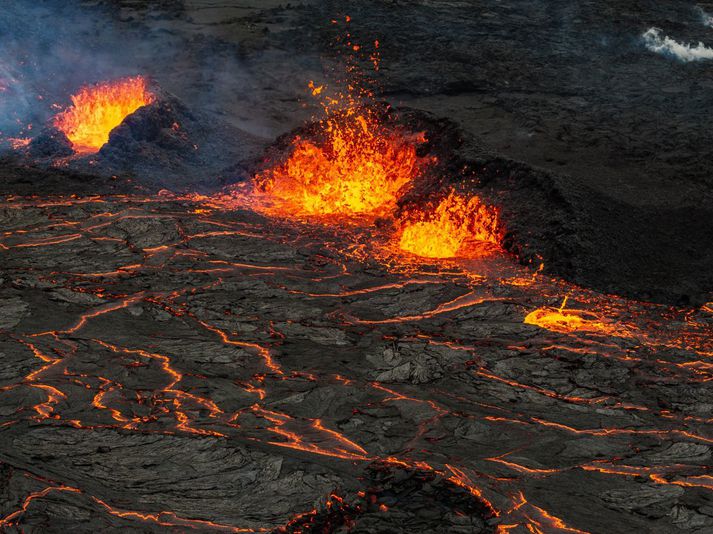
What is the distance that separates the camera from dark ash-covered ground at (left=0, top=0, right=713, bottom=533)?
3328mm

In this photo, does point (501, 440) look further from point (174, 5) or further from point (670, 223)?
point (174, 5)

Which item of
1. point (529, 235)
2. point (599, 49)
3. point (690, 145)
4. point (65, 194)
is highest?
point (599, 49)

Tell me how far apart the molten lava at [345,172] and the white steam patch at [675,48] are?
7730mm

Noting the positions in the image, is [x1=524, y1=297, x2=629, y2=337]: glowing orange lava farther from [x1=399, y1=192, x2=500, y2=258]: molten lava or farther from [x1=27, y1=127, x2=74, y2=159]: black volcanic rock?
[x1=27, y1=127, x2=74, y2=159]: black volcanic rock

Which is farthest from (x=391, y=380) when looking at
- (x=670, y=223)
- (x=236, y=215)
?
(x=670, y=223)

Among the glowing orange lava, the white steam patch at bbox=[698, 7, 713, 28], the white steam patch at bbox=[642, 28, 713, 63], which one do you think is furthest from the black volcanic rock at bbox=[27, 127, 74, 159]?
the white steam patch at bbox=[698, 7, 713, 28]

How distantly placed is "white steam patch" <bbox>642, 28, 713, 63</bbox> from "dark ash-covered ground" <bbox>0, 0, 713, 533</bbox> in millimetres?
4027

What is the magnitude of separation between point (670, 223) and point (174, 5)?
13.2 metres

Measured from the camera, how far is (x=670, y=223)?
24.3 feet

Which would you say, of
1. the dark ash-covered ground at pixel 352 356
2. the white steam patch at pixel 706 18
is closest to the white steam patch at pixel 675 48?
the white steam patch at pixel 706 18

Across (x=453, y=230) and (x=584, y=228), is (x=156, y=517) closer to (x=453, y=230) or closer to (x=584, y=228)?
(x=453, y=230)

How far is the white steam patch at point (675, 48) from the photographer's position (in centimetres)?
1367

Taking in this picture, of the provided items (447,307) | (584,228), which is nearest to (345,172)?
(584,228)

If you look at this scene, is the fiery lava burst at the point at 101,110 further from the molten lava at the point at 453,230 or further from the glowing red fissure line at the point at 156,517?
the glowing red fissure line at the point at 156,517
